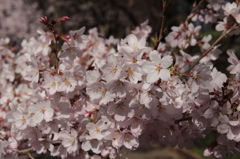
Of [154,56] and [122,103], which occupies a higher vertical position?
[154,56]

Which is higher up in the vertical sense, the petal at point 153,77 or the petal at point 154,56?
the petal at point 154,56

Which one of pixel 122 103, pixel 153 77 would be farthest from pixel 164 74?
pixel 122 103

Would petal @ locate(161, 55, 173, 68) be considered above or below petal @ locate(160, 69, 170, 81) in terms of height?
above

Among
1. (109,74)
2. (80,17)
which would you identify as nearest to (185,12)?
(80,17)

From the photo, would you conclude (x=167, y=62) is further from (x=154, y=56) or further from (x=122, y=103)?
(x=122, y=103)

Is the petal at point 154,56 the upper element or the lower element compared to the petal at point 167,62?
upper

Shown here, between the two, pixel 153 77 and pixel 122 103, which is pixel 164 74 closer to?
pixel 153 77

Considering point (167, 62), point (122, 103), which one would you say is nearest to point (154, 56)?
point (167, 62)

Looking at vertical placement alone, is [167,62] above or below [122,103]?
above
